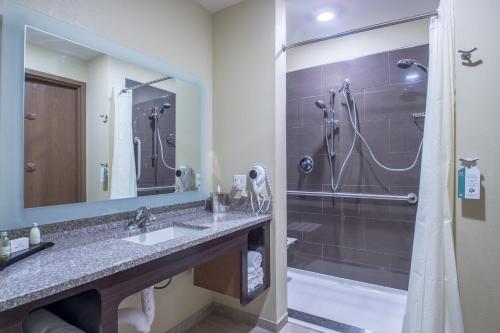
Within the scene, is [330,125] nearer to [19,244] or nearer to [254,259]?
[254,259]

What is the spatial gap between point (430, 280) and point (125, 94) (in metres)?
2.05

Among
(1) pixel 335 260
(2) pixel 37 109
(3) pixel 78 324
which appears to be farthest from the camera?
(1) pixel 335 260

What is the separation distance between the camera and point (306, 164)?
295 cm

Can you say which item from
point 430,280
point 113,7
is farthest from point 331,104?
point 113,7

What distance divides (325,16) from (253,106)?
1.20 m

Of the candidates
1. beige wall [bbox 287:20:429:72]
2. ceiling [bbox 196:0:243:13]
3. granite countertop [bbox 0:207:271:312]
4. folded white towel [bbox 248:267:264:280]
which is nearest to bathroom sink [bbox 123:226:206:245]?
granite countertop [bbox 0:207:271:312]

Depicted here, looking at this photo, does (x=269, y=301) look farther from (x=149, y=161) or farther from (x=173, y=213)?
(x=149, y=161)

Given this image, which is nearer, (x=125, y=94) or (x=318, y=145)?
(x=125, y=94)

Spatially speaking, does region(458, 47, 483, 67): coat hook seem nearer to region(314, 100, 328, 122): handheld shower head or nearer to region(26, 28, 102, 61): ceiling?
region(314, 100, 328, 122): handheld shower head

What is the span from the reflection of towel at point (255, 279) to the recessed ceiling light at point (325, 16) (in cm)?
224

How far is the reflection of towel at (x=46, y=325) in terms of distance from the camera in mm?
892

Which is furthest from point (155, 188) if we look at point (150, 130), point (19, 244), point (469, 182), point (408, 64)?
point (408, 64)

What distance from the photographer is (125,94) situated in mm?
1644

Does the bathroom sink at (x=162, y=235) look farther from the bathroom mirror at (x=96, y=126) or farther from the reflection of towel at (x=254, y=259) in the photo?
the reflection of towel at (x=254, y=259)
